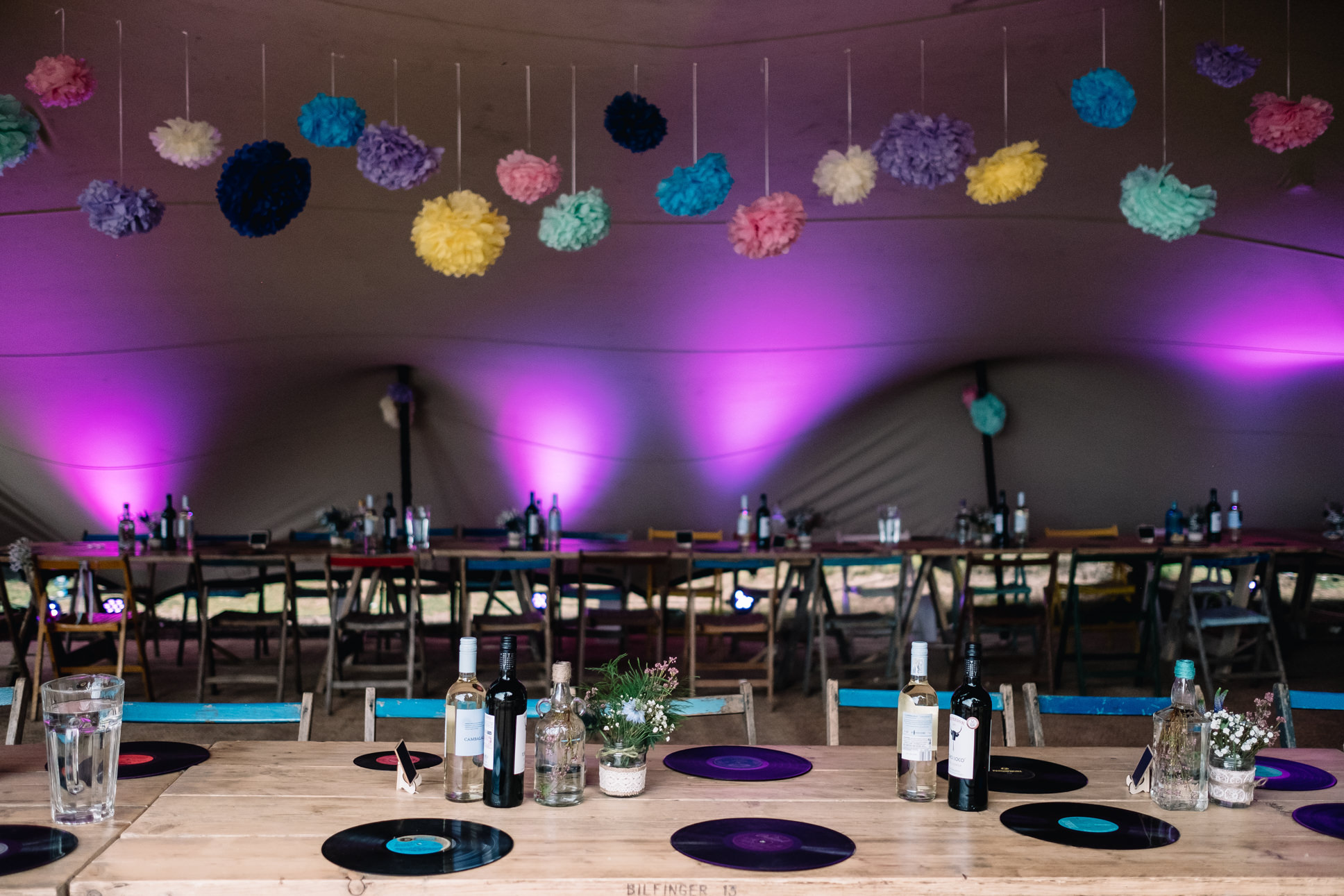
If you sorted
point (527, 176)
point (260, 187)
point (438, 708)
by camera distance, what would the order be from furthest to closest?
point (527, 176) → point (260, 187) → point (438, 708)

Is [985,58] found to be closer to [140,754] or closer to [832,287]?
[832,287]

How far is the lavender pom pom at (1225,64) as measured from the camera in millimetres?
4004

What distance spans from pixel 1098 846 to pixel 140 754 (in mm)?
1625

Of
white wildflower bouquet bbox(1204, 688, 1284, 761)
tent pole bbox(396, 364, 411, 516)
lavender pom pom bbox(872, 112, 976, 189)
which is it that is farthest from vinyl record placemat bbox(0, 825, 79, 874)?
tent pole bbox(396, 364, 411, 516)

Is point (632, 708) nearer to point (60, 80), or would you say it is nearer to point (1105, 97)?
point (1105, 97)

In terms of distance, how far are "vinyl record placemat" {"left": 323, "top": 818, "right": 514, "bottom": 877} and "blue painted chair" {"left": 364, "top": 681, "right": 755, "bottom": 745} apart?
0.71m

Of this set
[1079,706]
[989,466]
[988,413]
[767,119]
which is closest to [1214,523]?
[988,413]

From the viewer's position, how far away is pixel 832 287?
6.84m

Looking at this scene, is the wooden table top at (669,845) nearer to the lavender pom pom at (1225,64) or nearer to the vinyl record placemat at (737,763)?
the vinyl record placemat at (737,763)

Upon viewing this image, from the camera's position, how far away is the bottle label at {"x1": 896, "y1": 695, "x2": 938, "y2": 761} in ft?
5.91

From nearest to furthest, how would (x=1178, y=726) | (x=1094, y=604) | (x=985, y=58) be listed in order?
(x=1178, y=726), (x=985, y=58), (x=1094, y=604)

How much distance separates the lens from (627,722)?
1.83m

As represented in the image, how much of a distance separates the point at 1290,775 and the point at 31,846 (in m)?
2.00

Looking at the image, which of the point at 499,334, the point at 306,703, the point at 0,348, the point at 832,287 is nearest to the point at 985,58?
the point at 832,287
